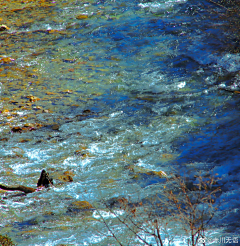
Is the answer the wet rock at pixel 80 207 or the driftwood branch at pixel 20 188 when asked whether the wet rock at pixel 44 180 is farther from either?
the wet rock at pixel 80 207

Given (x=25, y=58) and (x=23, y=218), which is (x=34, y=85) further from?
(x=23, y=218)

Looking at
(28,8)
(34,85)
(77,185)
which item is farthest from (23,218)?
(28,8)

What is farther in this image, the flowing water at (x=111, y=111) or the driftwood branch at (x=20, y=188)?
the driftwood branch at (x=20, y=188)

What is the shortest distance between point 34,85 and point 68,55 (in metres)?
2.27

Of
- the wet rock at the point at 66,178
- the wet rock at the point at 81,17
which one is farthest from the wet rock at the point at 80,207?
the wet rock at the point at 81,17

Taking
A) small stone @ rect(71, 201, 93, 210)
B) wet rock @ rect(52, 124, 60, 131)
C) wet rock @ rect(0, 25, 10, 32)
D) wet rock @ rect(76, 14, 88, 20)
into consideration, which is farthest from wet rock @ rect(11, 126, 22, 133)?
wet rock @ rect(76, 14, 88, 20)

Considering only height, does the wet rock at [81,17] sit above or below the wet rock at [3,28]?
above

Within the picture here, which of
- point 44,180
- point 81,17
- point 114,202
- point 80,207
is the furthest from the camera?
point 81,17

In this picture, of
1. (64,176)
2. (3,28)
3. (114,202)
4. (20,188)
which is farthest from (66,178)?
(3,28)

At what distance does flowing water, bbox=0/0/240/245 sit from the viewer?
4461 millimetres

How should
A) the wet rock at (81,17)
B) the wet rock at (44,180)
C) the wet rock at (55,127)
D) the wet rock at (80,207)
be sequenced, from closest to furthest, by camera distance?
1. the wet rock at (80,207)
2. the wet rock at (44,180)
3. the wet rock at (55,127)
4. the wet rock at (81,17)

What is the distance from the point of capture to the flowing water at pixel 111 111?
4.46 meters

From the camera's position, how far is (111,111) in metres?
7.48

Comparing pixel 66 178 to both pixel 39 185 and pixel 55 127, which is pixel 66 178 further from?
pixel 55 127
